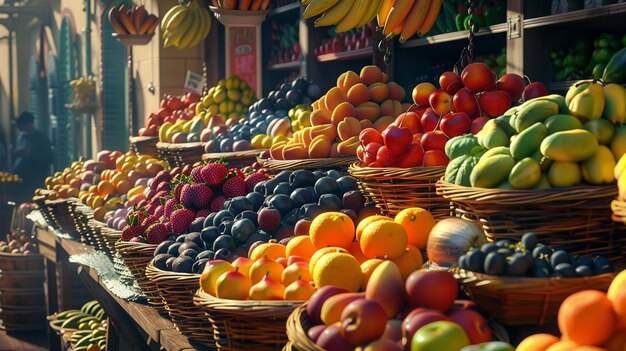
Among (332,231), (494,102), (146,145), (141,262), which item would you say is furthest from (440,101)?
(146,145)

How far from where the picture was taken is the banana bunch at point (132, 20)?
7.28 m

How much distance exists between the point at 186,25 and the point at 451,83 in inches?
166

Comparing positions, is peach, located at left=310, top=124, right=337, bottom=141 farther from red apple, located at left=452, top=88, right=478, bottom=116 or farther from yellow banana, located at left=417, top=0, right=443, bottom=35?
red apple, located at left=452, top=88, right=478, bottom=116

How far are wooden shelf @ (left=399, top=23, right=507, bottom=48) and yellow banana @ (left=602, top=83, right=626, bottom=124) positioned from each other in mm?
1854

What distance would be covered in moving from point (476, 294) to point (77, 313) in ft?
14.3

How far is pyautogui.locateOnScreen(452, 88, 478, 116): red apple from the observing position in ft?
9.68

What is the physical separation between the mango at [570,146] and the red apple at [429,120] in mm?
836

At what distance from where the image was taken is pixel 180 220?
133 inches

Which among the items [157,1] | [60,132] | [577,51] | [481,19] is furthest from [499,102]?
[60,132]

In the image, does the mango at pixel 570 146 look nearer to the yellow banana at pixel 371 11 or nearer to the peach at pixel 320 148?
the peach at pixel 320 148

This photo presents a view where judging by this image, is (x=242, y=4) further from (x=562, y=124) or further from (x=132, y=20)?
(x=562, y=124)

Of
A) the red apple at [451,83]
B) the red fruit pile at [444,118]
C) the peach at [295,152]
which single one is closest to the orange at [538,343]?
the red fruit pile at [444,118]

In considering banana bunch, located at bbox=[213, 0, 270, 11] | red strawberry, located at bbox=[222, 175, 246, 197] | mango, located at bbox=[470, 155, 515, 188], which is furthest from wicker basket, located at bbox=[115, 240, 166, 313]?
banana bunch, located at bbox=[213, 0, 270, 11]

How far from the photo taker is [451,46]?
195 inches
